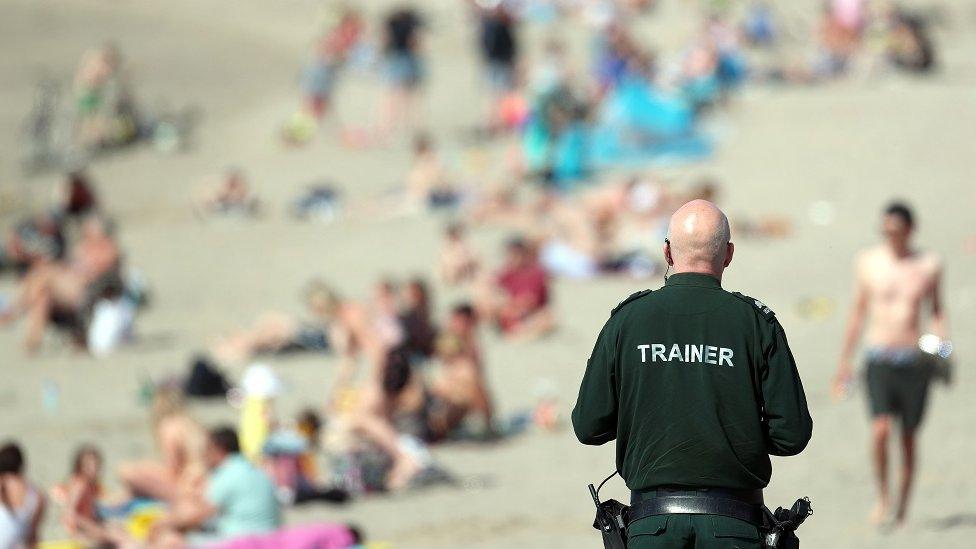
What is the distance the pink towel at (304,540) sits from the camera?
7648 mm

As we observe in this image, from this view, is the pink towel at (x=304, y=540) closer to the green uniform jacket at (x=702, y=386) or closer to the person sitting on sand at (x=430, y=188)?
the green uniform jacket at (x=702, y=386)

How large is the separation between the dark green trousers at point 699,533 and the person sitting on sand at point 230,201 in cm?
1476

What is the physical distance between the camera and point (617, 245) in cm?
1541

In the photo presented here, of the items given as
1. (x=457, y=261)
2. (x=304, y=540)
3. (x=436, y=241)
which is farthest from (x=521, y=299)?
(x=304, y=540)

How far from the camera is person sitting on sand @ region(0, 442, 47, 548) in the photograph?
25.4 ft

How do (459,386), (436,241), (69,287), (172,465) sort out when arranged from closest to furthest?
1. (172,465)
2. (459,386)
3. (69,287)
4. (436,241)

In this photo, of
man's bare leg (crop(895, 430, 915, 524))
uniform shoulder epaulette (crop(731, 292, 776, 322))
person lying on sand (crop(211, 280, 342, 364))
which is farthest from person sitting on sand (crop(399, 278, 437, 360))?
uniform shoulder epaulette (crop(731, 292, 776, 322))

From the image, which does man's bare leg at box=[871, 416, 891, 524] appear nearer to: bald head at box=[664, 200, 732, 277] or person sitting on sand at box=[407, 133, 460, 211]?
bald head at box=[664, 200, 732, 277]

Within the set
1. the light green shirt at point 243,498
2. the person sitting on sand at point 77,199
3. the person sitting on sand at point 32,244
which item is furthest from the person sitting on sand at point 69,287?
the light green shirt at point 243,498

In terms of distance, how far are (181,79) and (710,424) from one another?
833 inches

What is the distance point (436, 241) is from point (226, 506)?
342 inches

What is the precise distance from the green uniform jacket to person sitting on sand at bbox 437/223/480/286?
432 inches

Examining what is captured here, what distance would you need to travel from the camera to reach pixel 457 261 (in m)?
15.0

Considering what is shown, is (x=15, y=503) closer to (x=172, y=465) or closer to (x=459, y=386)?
(x=172, y=465)
